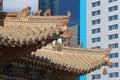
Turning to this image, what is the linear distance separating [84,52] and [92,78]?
223 ft

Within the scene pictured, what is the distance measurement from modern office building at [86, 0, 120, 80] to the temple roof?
63161 mm

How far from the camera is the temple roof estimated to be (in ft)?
47.4

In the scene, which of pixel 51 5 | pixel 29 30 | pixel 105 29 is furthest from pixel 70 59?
pixel 51 5

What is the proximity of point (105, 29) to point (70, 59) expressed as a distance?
69.4 meters

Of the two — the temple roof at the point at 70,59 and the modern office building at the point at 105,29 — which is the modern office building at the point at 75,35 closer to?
the modern office building at the point at 105,29

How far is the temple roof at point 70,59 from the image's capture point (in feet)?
47.4

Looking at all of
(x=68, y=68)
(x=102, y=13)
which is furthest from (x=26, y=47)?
(x=102, y=13)

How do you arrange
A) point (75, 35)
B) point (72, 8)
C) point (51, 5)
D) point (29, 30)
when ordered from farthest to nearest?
1. point (51, 5)
2. point (72, 8)
3. point (75, 35)
4. point (29, 30)

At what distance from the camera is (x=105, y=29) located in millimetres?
86000

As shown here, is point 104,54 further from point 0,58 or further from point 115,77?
point 115,77

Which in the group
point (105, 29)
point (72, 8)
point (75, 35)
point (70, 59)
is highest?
point (72, 8)

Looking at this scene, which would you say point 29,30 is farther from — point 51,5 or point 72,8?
point 51,5

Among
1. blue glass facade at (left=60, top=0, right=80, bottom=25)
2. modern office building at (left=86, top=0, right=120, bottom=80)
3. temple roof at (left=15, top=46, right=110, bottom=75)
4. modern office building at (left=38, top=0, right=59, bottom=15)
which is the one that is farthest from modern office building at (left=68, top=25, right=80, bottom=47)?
temple roof at (left=15, top=46, right=110, bottom=75)

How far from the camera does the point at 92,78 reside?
8562cm
